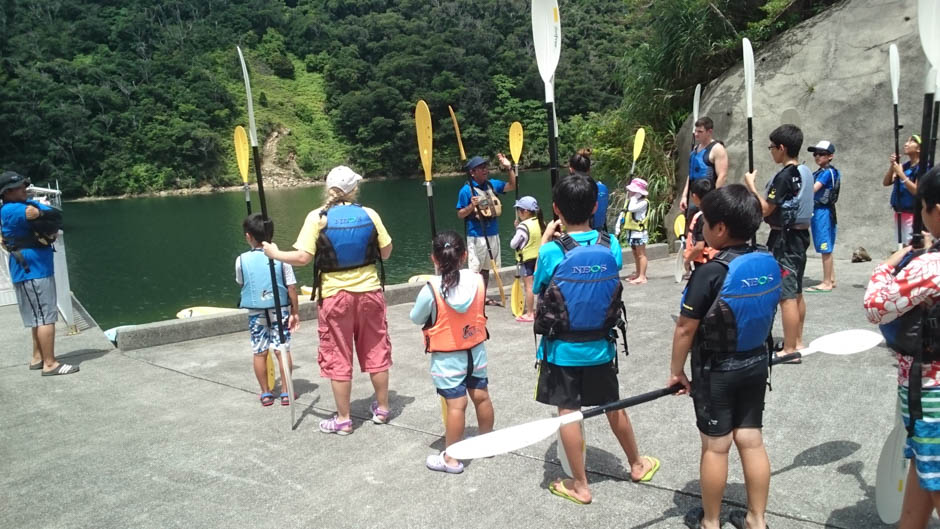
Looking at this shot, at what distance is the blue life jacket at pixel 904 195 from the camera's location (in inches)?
220

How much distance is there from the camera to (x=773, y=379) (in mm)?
4496

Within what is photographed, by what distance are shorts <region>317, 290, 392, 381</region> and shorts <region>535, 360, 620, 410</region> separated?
147cm

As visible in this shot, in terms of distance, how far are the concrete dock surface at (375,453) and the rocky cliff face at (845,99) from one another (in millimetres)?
4356

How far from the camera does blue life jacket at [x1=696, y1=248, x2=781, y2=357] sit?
2.49 metres

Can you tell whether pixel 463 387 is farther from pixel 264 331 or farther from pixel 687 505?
pixel 264 331

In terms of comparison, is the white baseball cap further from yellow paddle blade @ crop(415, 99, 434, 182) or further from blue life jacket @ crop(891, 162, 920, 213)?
blue life jacket @ crop(891, 162, 920, 213)

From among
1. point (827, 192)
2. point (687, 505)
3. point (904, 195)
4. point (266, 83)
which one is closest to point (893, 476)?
point (687, 505)

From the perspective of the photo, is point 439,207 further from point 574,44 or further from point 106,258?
point 574,44

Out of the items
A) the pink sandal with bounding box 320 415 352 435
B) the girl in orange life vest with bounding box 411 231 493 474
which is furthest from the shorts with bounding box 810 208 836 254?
the pink sandal with bounding box 320 415 352 435

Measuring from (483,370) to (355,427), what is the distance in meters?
1.17

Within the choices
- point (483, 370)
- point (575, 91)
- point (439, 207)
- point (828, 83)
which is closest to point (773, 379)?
point (483, 370)

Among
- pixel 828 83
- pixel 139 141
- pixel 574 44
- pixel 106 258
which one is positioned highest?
pixel 574 44

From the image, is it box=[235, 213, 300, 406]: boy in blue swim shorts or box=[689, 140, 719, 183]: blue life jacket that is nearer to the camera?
box=[235, 213, 300, 406]: boy in blue swim shorts

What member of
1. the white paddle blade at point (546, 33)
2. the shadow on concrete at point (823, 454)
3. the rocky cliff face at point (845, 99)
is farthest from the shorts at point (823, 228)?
the white paddle blade at point (546, 33)
